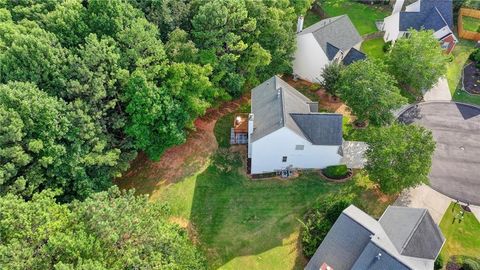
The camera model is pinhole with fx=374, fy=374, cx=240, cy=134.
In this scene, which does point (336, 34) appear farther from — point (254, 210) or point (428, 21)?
point (254, 210)

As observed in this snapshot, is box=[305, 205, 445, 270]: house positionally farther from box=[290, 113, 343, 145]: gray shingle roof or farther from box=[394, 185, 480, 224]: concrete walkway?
box=[290, 113, 343, 145]: gray shingle roof

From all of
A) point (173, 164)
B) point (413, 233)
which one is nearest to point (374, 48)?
point (413, 233)

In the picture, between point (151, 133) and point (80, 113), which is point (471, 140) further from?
point (80, 113)

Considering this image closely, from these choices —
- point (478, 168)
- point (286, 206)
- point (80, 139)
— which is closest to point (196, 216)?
point (286, 206)

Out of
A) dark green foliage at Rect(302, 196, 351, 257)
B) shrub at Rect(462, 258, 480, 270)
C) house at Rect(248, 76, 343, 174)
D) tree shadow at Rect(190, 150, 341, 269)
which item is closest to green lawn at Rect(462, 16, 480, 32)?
house at Rect(248, 76, 343, 174)

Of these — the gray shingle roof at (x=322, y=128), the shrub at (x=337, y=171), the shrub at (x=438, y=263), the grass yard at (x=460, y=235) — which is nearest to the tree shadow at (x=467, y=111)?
the grass yard at (x=460, y=235)
